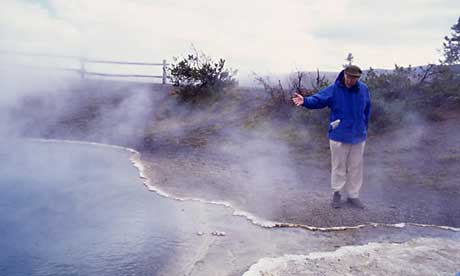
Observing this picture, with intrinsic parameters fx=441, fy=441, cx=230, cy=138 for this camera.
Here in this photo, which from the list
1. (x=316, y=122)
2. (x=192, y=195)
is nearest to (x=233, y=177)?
(x=192, y=195)

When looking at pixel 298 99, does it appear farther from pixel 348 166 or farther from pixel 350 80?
pixel 348 166

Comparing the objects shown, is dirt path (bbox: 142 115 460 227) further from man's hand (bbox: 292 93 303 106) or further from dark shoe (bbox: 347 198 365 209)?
man's hand (bbox: 292 93 303 106)

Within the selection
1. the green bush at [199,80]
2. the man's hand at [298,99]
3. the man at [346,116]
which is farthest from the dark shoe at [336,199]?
the green bush at [199,80]

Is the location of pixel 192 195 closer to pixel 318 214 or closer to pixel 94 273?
pixel 318 214

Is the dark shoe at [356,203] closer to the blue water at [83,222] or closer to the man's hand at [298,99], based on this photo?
the man's hand at [298,99]

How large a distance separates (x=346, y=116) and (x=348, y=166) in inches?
23.8

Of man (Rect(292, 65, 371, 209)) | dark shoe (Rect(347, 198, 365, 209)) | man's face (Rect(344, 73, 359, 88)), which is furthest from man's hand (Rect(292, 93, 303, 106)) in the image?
dark shoe (Rect(347, 198, 365, 209))

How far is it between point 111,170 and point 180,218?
2.63 m

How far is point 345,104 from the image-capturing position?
15.7 ft

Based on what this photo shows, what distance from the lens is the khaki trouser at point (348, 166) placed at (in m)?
4.93

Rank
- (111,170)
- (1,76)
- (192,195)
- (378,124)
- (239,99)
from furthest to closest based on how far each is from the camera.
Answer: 1. (1,76)
2. (239,99)
3. (378,124)
4. (111,170)
5. (192,195)

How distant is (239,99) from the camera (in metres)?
10.9

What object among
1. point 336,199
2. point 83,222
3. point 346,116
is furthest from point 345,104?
point 83,222

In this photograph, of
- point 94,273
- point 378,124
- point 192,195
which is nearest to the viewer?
point 94,273
